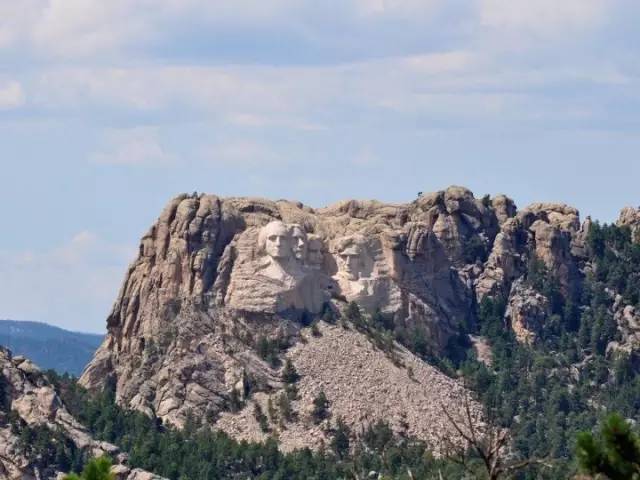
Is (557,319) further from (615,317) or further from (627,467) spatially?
(627,467)

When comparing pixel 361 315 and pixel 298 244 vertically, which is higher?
pixel 298 244

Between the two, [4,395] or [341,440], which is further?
[341,440]

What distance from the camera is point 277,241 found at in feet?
471

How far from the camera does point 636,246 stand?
163 metres

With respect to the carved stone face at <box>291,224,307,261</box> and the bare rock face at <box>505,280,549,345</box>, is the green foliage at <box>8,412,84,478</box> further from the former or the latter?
the bare rock face at <box>505,280,549,345</box>

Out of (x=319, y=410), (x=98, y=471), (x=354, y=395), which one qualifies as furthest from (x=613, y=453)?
(x=354, y=395)

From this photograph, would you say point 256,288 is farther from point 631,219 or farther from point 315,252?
point 631,219

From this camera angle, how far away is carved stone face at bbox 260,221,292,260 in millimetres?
143375

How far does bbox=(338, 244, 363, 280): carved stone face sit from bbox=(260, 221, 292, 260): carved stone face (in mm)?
5305

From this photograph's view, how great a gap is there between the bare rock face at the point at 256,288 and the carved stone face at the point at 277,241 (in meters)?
0.08

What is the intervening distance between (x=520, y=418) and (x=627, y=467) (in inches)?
3649

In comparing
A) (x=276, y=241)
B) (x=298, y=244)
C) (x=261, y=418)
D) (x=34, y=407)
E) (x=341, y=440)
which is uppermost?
(x=298, y=244)

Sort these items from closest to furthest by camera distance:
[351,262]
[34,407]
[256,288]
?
[34,407] < [256,288] < [351,262]

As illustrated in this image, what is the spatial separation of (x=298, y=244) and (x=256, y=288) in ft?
11.1
